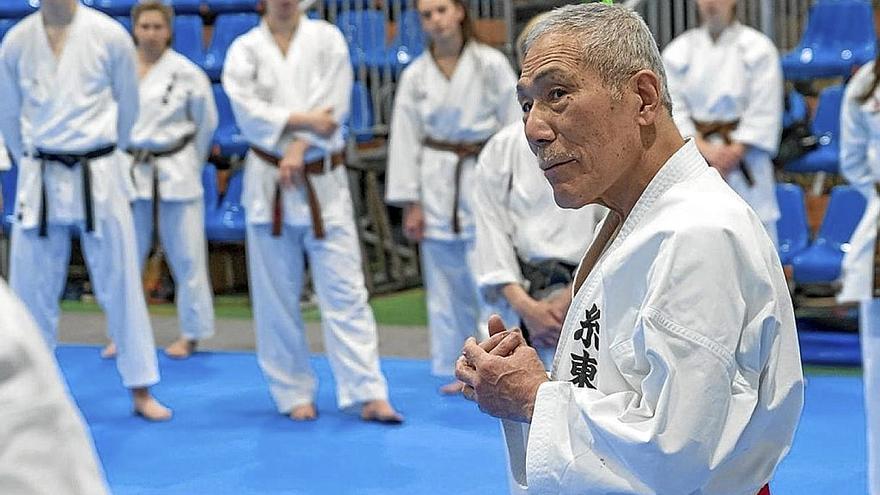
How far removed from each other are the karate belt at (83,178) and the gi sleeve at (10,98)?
6.3 inches

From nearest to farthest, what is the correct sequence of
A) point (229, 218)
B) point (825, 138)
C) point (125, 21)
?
point (825, 138) < point (229, 218) < point (125, 21)

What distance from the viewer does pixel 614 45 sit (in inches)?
68.9

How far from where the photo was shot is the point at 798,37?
812 cm

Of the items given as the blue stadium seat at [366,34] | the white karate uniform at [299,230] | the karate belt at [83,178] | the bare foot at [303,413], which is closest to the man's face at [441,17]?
the white karate uniform at [299,230]

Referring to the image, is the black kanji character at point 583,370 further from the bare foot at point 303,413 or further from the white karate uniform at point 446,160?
the white karate uniform at point 446,160

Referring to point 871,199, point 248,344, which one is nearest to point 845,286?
point 871,199

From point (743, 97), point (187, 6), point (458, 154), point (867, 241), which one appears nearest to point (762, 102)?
point (743, 97)

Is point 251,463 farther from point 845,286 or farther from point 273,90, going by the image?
point 845,286

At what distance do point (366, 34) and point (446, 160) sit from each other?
2.81m

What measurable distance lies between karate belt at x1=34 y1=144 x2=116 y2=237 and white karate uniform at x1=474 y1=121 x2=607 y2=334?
1.77m

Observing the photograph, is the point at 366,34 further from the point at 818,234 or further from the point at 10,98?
the point at 10,98

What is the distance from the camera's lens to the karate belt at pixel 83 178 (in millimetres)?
5117

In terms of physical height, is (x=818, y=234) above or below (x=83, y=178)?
below

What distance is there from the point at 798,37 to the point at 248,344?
3.85 metres
